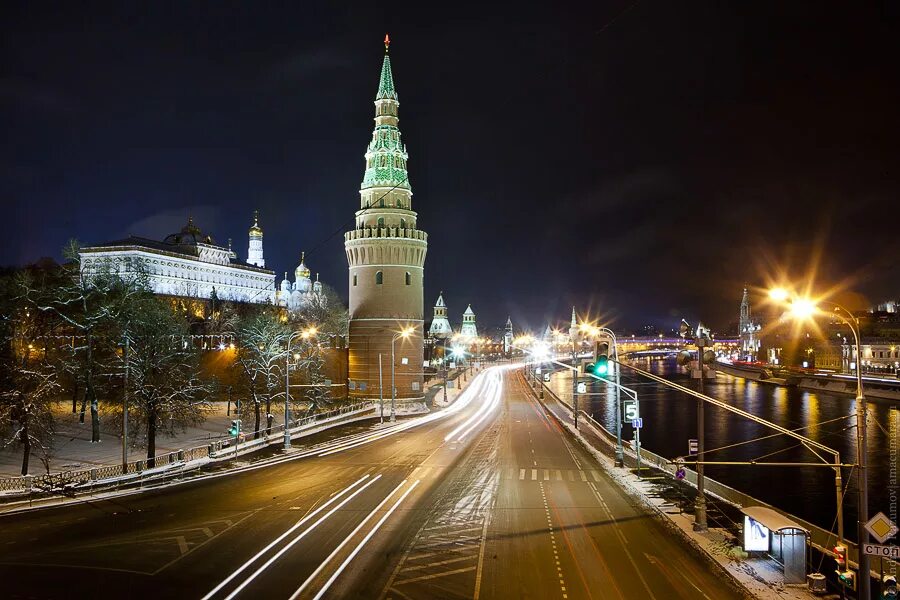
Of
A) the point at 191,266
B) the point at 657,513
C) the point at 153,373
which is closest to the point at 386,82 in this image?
the point at 153,373

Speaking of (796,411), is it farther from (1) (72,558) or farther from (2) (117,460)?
(1) (72,558)

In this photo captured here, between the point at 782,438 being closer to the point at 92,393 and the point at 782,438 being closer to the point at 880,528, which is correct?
the point at 880,528

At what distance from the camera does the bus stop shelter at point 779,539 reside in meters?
18.0

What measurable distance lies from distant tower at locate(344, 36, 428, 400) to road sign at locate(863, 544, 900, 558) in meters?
58.5

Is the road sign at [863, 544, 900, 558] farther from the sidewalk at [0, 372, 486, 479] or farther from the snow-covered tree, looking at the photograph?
the sidewalk at [0, 372, 486, 479]

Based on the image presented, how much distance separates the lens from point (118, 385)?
44.2 meters

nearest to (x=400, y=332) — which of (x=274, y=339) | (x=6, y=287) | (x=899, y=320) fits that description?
(x=274, y=339)

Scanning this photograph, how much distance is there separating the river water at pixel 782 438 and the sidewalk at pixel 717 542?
3.13 m

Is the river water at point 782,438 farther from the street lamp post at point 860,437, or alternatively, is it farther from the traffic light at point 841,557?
the street lamp post at point 860,437

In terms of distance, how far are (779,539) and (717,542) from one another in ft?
9.24

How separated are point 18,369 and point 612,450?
32373mm

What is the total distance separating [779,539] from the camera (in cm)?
1877

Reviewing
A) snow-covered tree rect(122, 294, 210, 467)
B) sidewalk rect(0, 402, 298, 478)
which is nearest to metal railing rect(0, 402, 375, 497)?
snow-covered tree rect(122, 294, 210, 467)

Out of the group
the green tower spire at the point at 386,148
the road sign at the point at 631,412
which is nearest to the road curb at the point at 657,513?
→ the road sign at the point at 631,412
